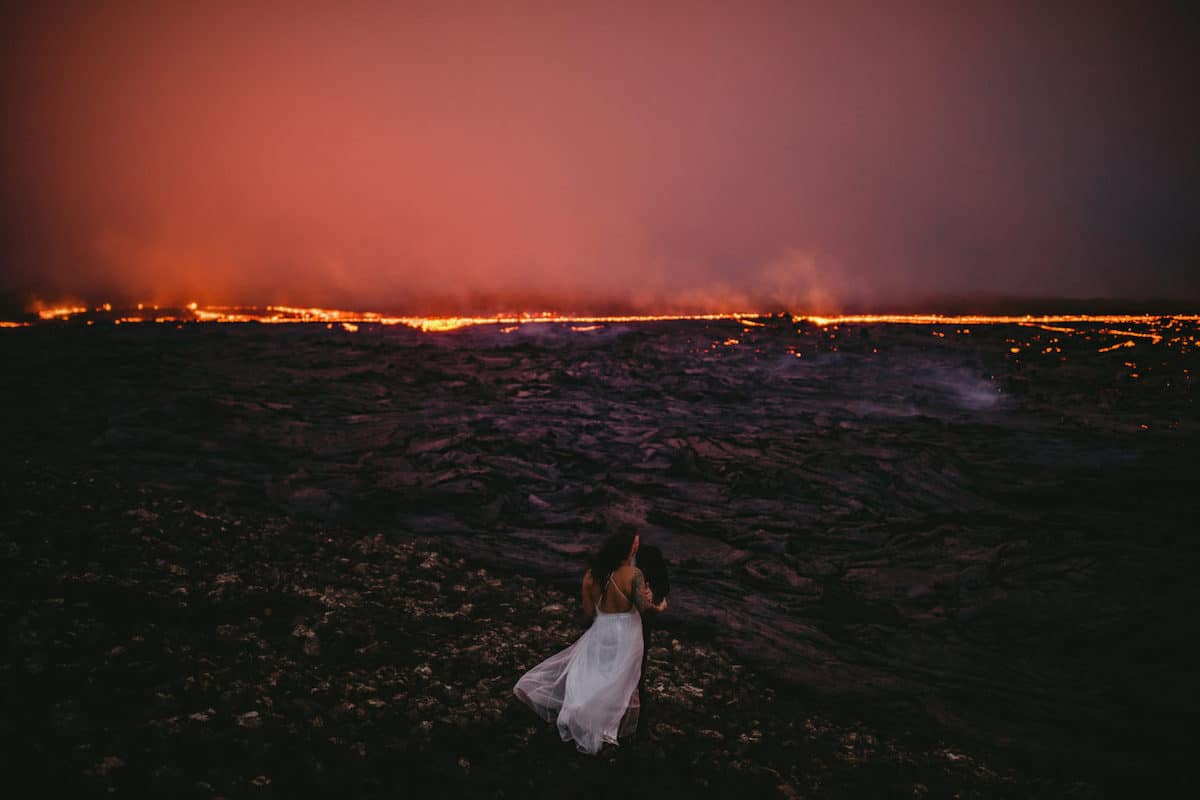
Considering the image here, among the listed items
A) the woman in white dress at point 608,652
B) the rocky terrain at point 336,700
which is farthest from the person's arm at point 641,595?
the rocky terrain at point 336,700

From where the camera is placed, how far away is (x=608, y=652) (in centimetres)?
886

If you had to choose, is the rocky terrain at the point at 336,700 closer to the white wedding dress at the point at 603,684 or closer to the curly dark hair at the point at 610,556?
the white wedding dress at the point at 603,684

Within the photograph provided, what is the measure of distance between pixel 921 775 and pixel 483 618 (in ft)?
27.5

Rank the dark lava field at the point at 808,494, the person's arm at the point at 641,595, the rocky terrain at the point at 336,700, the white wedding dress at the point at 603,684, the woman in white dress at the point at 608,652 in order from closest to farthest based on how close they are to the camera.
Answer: the rocky terrain at the point at 336,700
the person's arm at the point at 641,595
the woman in white dress at the point at 608,652
the white wedding dress at the point at 603,684
the dark lava field at the point at 808,494

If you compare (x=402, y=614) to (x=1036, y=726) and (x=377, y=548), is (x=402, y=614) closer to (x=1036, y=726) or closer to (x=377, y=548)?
(x=377, y=548)

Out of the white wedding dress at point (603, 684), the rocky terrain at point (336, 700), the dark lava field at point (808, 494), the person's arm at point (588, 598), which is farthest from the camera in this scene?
the dark lava field at point (808, 494)

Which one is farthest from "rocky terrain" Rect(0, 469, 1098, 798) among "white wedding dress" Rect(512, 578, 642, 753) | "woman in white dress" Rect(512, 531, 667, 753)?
"woman in white dress" Rect(512, 531, 667, 753)

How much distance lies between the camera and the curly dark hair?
8734mm

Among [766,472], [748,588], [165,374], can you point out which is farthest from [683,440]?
[165,374]

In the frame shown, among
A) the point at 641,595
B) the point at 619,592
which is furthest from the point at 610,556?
the point at 641,595

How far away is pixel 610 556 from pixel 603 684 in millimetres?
1755

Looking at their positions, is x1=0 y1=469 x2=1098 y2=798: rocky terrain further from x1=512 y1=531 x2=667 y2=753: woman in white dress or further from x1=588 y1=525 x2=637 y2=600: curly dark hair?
x1=588 y1=525 x2=637 y2=600: curly dark hair

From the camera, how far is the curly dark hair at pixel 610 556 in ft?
28.7

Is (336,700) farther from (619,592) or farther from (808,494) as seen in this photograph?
(808,494)
